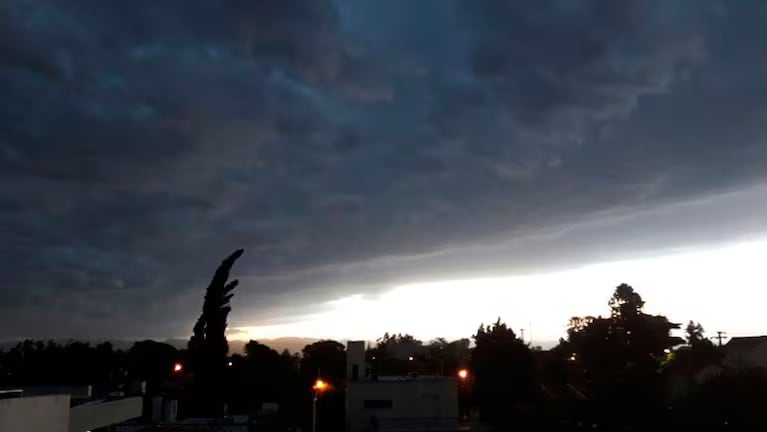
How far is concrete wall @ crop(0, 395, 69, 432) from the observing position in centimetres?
1494

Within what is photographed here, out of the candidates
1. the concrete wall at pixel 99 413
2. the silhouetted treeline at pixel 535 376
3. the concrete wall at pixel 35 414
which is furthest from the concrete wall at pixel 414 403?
the concrete wall at pixel 35 414

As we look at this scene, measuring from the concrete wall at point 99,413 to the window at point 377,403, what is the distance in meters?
25.9

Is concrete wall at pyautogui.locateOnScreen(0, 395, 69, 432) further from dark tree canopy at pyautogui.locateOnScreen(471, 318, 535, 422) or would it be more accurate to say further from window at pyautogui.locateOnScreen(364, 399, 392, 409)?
dark tree canopy at pyautogui.locateOnScreen(471, 318, 535, 422)

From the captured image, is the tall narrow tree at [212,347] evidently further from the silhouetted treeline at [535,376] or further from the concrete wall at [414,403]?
the concrete wall at [414,403]

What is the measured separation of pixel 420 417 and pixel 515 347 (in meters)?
25.6

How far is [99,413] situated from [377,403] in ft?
95.3

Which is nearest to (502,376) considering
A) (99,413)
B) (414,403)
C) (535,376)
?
(535,376)

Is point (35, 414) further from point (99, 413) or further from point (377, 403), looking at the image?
point (377, 403)

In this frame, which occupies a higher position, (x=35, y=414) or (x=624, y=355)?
(x=624, y=355)

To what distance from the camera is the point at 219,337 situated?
210ft

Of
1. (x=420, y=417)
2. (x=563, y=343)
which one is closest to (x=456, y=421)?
(x=420, y=417)

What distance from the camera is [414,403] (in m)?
47.2

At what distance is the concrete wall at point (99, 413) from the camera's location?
19203 mm

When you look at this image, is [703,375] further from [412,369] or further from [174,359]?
[174,359]
